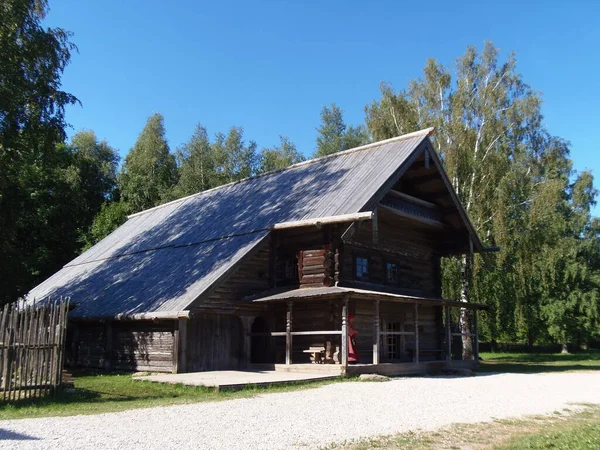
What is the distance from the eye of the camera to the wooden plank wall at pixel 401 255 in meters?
21.5

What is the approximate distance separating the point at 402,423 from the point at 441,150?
22260mm

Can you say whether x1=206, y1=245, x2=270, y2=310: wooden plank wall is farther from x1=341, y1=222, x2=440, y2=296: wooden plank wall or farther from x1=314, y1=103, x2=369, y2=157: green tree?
x1=314, y1=103, x2=369, y2=157: green tree

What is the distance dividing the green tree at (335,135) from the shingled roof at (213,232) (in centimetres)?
2620

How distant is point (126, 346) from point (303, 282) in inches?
260

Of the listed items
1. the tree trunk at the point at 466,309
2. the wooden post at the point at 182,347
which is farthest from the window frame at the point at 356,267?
the tree trunk at the point at 466,309

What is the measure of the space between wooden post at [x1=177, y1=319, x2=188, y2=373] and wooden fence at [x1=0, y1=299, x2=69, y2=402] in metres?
5.43

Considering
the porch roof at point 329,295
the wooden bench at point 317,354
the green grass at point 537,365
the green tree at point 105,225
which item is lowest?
the green grass at point 537,365

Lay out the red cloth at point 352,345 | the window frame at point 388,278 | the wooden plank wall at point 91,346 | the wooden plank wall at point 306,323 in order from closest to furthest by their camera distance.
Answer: the red cloth at point 352,345
the wooden plank wall at point 306,323
the wooden plank wall at point 91,346
the window frame at point 388,278

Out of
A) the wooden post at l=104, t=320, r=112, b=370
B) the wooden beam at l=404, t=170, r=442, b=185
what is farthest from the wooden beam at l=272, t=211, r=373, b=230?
the wooden post at l=104, t=320, r=112, b=370

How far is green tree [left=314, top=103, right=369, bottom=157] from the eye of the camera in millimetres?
54969

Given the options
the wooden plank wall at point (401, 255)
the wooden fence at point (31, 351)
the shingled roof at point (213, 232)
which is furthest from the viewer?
Answer: the wooden plank wall at point (401, 255)

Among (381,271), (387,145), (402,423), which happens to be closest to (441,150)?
(387,145)

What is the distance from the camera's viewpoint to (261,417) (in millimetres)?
10422

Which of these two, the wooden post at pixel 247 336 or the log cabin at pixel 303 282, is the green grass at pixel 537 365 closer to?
the log cabin at pixel 303 282
